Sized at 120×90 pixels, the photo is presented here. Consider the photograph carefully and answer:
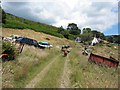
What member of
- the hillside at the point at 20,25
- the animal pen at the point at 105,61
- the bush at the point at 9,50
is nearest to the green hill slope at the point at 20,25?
the hillside at the point at 20,25

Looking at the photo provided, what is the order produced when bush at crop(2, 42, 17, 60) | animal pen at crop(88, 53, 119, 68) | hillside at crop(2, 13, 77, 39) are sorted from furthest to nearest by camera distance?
hillside at crop(2, 13, 77, 39)
animal pen at crop(88, 53, 119, 68)
bush at crop(2, 42, 17, 60)

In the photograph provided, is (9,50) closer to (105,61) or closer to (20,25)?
(105,61)

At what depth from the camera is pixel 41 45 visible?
56.9 ft

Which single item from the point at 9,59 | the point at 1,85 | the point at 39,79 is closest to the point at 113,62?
the point at 39,79

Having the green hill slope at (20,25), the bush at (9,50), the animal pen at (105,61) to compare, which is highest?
the green hill slope at (20,25)

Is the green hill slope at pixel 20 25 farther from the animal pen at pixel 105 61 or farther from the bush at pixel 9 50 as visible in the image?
the animal pen at pixel 105 61

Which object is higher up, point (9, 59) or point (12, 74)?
point (9, 59)

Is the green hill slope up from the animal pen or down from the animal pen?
up

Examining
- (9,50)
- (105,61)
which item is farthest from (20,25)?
(105,61)

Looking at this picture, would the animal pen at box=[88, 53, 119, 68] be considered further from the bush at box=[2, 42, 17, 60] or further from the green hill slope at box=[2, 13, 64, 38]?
the green hill slope at box=[2, 13, 64, 38]

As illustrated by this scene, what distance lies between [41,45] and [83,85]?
14174 millimetres

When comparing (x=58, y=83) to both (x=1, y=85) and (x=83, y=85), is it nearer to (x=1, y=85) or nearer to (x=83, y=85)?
(x=83, y=85)

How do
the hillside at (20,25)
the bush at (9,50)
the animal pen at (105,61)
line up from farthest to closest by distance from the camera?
the hillside at (20,25)
the animal pen at (105,61)
the bush at (9,50)

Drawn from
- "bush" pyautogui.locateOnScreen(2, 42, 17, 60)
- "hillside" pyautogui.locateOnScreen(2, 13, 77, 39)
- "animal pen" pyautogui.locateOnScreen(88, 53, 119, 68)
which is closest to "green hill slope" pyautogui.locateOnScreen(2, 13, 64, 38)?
"hillside" pyautogui.locateOnScreen(2, 13, 77, 39)
